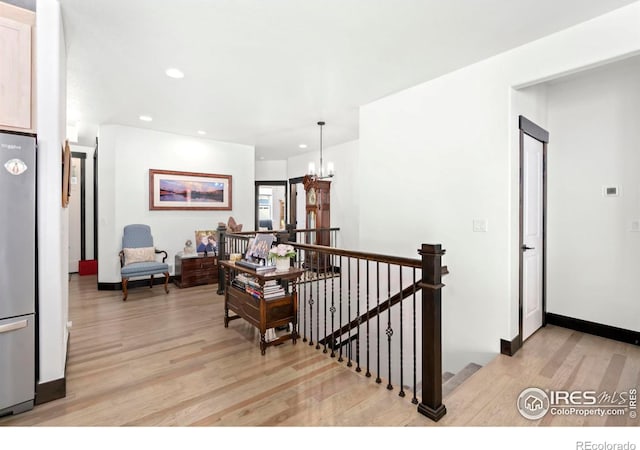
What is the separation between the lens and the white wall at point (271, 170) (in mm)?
8539

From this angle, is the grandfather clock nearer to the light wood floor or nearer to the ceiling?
the ceiling

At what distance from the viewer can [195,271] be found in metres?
5.56

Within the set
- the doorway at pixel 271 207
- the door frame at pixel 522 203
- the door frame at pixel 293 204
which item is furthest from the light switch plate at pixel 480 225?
the doorway at pixel 271 207

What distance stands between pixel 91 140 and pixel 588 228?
8.45 m

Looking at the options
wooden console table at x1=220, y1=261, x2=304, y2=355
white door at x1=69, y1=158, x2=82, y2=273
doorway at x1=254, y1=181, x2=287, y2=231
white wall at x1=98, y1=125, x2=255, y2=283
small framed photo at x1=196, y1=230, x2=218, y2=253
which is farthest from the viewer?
doorway at x1=254, y1=181, x2=287, y2=231

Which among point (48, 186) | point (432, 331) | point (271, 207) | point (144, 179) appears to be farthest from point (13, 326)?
point (271, 207)

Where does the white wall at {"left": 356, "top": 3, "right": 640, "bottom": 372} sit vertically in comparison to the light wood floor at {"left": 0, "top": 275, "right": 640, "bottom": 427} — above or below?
above

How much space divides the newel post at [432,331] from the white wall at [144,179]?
5220 mm

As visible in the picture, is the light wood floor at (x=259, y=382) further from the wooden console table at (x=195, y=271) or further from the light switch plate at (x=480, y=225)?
the wooden console table at (x=195, y=271)

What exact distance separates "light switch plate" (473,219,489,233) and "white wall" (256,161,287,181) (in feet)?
20.1

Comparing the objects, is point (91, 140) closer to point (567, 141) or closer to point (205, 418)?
point (205, 418)

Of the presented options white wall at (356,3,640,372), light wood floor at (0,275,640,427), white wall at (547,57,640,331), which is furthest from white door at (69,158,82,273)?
white wall at (547,57,640,331)

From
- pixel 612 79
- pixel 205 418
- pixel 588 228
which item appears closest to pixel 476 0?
pixel 612 79

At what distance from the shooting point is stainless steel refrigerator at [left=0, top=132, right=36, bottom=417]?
6.31 feet
